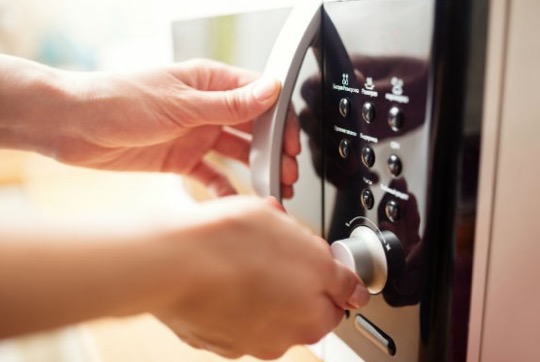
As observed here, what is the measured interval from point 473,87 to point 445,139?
4 centimetres

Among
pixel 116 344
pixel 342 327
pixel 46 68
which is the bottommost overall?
pixel 116 344

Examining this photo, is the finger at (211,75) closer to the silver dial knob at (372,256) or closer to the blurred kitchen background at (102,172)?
the blurred kitchen background at (102,172)

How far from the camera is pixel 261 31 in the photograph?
53cm

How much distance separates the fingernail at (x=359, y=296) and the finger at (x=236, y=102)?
0.65 feet

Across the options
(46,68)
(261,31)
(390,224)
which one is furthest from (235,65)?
(390,224)

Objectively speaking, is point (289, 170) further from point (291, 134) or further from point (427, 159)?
point (427, 159)

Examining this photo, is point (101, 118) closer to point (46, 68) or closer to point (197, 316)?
point (46, 68)

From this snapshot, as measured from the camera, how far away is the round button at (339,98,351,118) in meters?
0.40

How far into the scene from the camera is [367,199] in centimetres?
40

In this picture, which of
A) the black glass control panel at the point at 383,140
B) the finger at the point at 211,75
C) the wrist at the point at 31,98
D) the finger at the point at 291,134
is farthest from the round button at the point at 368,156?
the wrist at the point at 31,98

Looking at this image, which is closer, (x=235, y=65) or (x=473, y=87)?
(x=473, y=87)

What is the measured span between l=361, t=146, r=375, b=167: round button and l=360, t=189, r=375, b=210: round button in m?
0.02

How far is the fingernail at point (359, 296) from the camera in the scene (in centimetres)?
37

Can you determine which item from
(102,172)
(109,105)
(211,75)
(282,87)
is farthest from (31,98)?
(102,172)
